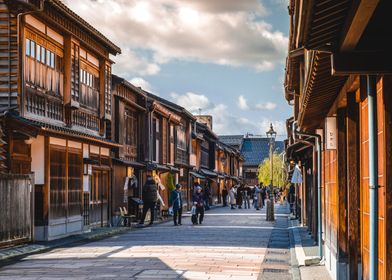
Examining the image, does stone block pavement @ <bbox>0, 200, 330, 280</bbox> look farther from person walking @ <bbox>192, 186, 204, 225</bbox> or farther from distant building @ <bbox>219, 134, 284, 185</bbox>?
distant building @ <bbox>219, 134, 284, 185</bbox>

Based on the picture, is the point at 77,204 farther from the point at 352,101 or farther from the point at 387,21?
the point at 387,21

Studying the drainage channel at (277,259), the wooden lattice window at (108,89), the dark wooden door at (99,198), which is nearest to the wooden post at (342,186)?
the drainage channel at (277,259)

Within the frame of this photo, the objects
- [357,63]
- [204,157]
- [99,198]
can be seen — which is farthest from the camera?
[204,157]

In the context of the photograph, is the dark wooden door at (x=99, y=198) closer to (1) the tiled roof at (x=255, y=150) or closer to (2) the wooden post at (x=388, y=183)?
(2) the wooden post at (x=388, y=183)

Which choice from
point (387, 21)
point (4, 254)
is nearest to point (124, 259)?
point (4, 254)

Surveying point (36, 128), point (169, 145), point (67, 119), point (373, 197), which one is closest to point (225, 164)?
point (169, 145)

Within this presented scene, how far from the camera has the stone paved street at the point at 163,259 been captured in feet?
48.6

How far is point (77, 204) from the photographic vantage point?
2709 centimetres

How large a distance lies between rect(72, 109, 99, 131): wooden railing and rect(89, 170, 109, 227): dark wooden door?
201 centimetres

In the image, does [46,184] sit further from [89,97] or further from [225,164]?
[225,164]

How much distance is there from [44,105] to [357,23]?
64.4 feet

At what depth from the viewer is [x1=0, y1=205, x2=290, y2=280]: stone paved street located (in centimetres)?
1480

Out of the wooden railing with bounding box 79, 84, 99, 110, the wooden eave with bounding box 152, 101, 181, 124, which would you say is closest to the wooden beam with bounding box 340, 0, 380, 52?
the wooden railing with bounding box 79, 84, 99, 110

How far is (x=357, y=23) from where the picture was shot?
5.38 m
